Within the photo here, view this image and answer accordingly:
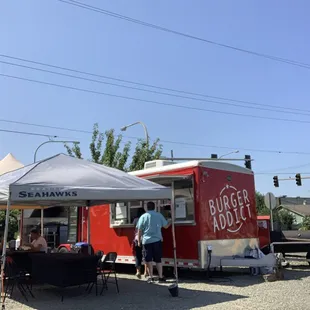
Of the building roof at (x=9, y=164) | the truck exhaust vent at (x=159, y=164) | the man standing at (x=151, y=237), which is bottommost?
the man standing at (x=151, y=237)

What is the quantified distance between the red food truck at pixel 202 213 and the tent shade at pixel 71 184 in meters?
1.96

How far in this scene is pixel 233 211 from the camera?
1062cm

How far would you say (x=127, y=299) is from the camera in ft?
25.2

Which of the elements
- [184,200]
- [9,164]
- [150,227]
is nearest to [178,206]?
[184,200]

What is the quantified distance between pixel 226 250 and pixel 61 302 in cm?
424

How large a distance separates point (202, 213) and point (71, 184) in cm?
363

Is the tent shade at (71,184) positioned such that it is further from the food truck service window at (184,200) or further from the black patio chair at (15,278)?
the food truck service window at (184,200)

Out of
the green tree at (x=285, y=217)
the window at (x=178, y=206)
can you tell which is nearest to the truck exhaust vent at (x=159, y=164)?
the window at (x=178, y=206)

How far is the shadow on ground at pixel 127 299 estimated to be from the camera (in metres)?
7.16

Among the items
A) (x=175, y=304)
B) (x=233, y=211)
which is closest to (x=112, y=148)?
(x=233, y=211)

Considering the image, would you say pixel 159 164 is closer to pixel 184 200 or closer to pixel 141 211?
pixel 141 211

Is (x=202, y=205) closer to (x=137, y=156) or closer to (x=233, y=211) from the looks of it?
(x=233, y=211)

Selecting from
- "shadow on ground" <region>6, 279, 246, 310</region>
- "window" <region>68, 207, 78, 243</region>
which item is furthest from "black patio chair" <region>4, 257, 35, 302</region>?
"window" <region>68, 207, 78, 243</region>

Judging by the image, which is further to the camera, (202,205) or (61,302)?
(202,205)
